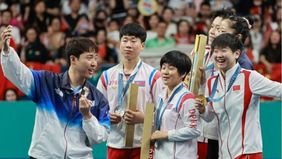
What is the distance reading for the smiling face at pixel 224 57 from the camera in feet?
24.2

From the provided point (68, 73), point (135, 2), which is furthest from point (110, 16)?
point (68, 73)

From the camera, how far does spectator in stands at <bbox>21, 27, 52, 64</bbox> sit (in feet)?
43.5

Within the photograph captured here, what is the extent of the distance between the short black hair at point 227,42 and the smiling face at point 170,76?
361 mm

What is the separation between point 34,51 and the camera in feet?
43.7

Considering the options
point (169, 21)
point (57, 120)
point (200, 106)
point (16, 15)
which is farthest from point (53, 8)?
point (57, 120)

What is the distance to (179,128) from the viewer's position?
24.4 ft

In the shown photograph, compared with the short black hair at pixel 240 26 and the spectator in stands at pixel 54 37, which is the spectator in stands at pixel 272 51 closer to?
the spectator in stands at pixel 54 37

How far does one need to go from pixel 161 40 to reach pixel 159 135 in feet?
21.1

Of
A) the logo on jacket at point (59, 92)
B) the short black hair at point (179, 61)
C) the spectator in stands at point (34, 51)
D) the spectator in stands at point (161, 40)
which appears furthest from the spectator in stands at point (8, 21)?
the logo on jacket at point (59, 92)

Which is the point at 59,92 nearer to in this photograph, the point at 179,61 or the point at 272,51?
the point at 179,61

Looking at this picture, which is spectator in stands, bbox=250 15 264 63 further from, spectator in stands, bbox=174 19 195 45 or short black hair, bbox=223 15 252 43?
short black hair, bbox=223 15 252 43

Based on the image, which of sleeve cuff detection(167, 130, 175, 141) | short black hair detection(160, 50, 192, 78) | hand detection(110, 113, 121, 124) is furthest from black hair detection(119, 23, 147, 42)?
sleeve cuff detection(167, 130, 175, 141)

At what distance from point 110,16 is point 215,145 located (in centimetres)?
736

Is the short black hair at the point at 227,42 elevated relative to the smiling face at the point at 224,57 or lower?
elevated
